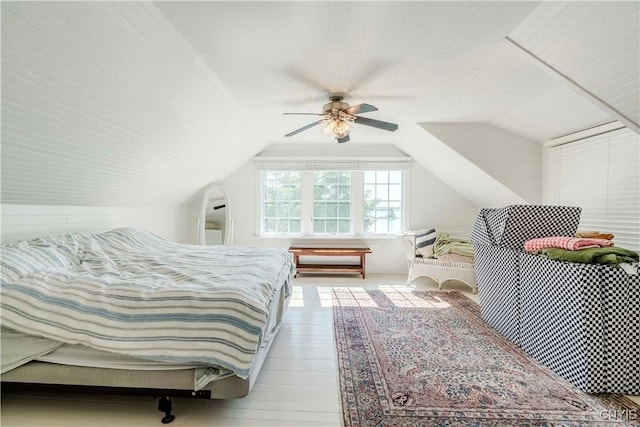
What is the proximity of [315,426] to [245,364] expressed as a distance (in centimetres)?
50

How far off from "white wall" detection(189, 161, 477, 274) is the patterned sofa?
2.57 m

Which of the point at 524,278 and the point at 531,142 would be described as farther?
the point at 531,142

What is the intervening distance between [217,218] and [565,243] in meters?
4.71

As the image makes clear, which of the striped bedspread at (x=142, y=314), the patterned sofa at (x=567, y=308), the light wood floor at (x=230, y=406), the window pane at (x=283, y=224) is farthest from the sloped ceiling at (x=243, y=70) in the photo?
the window pane at (x=283, y=224)

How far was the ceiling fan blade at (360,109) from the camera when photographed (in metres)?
2.48

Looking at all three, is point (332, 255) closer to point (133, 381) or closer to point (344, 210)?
point (344, 210)

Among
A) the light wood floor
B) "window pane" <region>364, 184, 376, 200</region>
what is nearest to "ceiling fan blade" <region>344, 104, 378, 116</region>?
the light wood floor

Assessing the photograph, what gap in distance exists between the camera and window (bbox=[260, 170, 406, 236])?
5340 millimetres

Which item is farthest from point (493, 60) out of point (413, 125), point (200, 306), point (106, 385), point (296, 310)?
point (106, 385)

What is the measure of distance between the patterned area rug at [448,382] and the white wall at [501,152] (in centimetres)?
180

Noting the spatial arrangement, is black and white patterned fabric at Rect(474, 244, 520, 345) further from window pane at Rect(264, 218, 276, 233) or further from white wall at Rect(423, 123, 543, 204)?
window pane at Rect(264, 218, 276, 233)

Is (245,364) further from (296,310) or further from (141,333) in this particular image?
(296,310)

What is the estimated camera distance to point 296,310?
337cm

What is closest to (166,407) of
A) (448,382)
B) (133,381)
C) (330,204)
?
(133,381)
